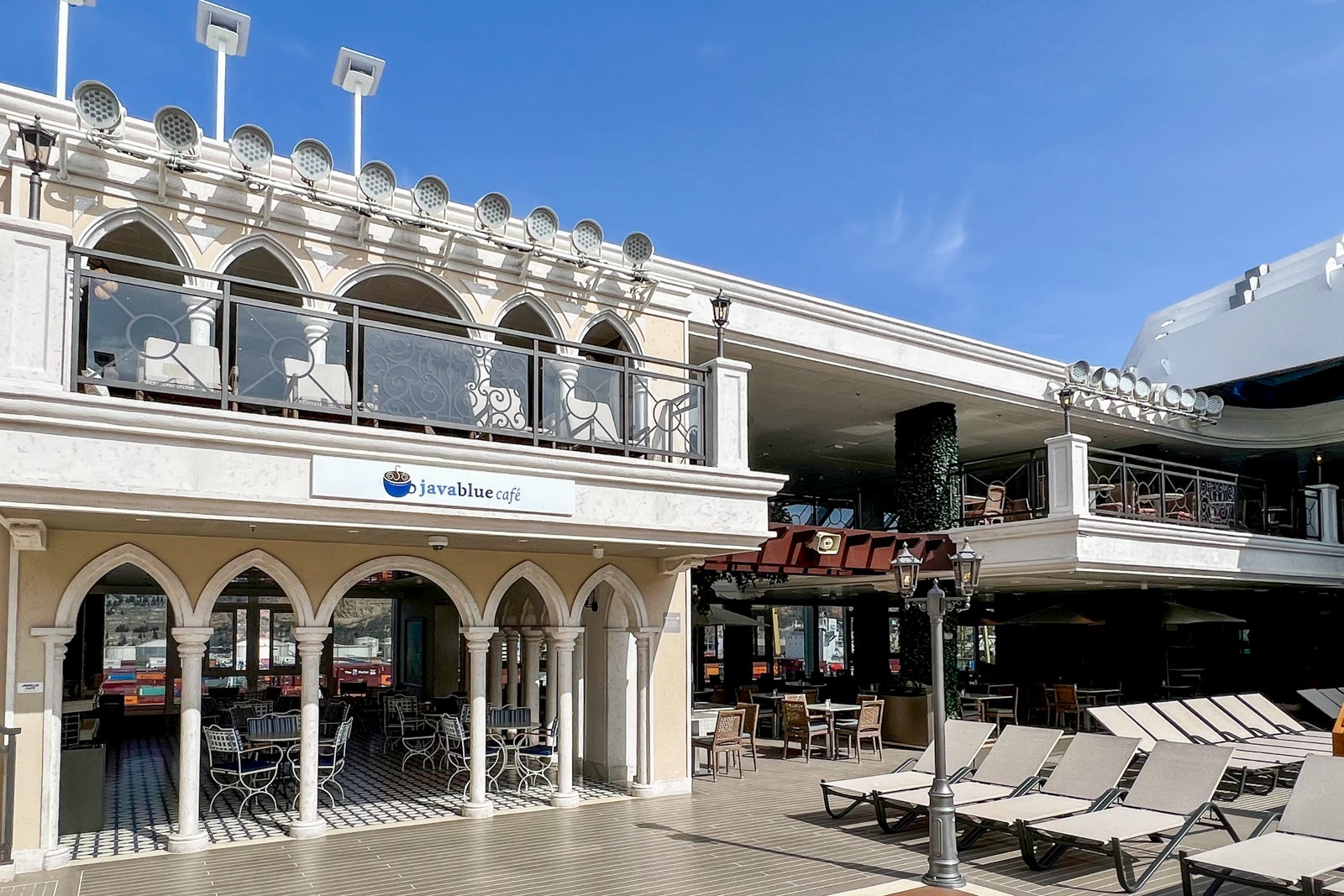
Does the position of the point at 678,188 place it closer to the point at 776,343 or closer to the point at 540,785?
the point at 776,343

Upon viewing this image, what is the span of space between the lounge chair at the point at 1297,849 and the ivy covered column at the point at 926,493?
812cm

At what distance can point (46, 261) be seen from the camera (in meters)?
6.91

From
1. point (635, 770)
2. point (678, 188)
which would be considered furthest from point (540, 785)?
point (678, 188)

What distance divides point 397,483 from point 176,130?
11.7 ft

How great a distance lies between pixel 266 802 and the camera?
35.0 feet

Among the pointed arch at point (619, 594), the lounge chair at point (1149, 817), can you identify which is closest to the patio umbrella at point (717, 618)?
the pointed arch at point (619, 594)

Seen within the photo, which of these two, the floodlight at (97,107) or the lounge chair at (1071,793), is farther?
the lounge chair at (1071,793)

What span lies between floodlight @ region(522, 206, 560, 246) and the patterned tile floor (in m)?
5.72

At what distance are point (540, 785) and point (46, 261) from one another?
281 inches

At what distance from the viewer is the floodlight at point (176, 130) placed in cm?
845

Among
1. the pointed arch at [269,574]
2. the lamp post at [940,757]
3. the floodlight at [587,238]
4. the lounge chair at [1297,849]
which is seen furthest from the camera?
the floodlight at [587,238]

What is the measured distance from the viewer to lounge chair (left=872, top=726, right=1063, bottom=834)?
9016mm

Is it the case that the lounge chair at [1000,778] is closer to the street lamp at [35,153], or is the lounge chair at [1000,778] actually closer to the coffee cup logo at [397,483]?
the coffee cup logo at [397,483]

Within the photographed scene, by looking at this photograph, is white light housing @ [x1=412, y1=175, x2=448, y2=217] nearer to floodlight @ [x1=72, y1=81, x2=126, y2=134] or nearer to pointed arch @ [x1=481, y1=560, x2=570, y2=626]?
floodlight @ [x1=72, y1=81, x2=126, y2=134]
